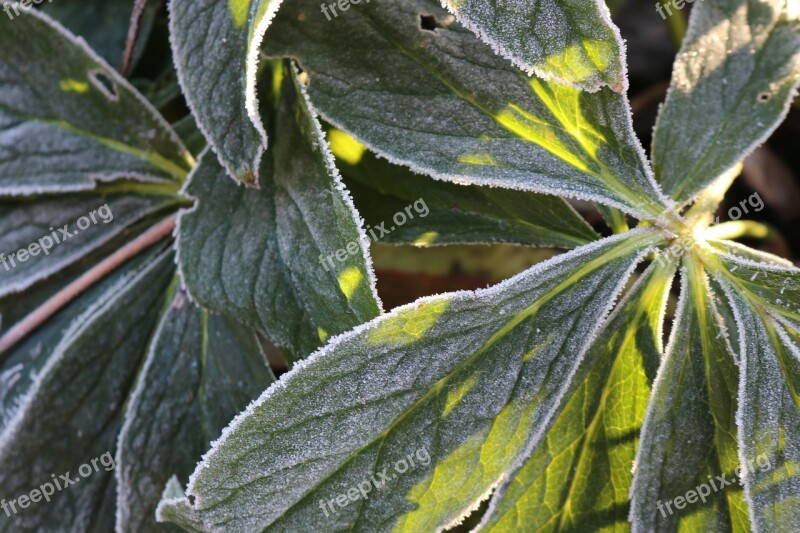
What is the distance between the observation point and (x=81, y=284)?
1.04 m

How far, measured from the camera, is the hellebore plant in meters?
0.65

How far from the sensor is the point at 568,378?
2.29 ft

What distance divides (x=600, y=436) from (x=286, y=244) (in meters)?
0.37

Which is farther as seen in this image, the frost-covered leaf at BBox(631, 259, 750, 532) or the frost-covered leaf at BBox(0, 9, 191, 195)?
the frost-covered leaf at BBox(0, 9, 191, 195)

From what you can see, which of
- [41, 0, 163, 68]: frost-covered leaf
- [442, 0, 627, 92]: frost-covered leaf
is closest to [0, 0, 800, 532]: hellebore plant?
[442, 0, 627, 92]: frost-covered leaf

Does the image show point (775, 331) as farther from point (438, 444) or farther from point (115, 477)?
point (115, 477)

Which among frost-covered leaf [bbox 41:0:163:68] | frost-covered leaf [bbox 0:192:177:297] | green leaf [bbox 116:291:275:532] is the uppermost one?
frost-covered leaf [bbox 41:0:163:68]

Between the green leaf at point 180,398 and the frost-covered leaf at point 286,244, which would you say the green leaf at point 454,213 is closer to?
the frost-covered leaf at point 286,244

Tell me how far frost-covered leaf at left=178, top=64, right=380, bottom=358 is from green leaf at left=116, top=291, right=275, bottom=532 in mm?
160

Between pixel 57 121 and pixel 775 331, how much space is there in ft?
2.79

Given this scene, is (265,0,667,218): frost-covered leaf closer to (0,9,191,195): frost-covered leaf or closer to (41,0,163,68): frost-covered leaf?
(0,9,191,195): frost-covered leaf

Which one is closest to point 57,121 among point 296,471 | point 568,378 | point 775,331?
point 296,471

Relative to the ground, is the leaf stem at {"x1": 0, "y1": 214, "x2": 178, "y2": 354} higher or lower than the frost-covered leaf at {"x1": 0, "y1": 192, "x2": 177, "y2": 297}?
lower

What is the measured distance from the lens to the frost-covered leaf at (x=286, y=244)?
0.69 metres
